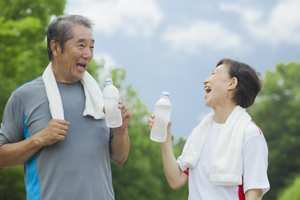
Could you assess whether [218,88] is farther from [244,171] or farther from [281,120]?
[281,120]

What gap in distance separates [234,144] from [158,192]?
20017mm

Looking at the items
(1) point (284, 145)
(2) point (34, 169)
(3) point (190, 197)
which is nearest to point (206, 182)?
(3) point (190, 197)

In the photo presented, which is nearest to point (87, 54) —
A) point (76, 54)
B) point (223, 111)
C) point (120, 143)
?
point (76, 54)

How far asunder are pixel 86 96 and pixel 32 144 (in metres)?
0.68

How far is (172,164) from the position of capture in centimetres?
308

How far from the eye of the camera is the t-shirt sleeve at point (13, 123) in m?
2.78

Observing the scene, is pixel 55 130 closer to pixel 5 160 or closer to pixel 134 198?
pixel 5 160

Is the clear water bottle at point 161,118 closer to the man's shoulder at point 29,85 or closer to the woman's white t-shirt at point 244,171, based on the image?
the woman's white t-shirt at point 244,171

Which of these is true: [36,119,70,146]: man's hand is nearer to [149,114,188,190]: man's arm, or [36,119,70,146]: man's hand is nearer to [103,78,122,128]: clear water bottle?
[103,78,122,128]: clear water bottle

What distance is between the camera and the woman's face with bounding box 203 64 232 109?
2.92m

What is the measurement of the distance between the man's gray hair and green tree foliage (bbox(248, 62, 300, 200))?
28.7 m

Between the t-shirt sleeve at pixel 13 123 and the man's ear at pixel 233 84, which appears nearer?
the t-shirt sleeve at pixel 13 123

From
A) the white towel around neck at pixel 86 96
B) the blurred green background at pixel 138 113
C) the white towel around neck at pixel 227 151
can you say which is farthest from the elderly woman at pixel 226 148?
the blurred green background at pixel 138 113

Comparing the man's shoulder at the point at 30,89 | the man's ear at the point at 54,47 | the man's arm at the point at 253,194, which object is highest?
the man's ear at the point at 54,47
